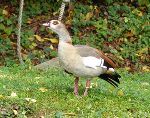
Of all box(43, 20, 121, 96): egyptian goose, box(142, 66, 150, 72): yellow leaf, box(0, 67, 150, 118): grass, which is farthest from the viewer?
box(142, 66, 150, 72): yellow leaf

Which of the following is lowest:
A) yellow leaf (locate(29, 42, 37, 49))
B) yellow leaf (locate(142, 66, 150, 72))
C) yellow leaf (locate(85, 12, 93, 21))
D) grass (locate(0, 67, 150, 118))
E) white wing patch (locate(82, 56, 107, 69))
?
yellow leaf (locate(142, 66, 150, 72))

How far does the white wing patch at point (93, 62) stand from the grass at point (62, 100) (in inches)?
21.7

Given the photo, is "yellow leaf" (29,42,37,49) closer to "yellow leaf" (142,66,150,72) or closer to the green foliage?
the green foliage

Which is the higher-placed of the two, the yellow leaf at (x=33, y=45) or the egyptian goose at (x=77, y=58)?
the egyptian goose at (x=77, y=58)

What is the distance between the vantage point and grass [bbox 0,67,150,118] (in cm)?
744

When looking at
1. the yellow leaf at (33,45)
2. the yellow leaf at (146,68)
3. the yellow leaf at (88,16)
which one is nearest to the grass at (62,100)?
the yellow leaf at (146,68)

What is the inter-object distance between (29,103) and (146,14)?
463 inches

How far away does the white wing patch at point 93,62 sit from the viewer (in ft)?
27.5

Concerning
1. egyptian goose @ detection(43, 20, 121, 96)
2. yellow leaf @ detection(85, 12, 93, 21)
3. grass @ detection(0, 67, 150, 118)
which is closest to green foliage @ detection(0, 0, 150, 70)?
yellow leaf @ detection(85, 12, 93, 21)

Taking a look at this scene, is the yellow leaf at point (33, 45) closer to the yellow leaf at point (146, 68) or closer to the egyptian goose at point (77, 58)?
the yellow leaf at point (146, 68)

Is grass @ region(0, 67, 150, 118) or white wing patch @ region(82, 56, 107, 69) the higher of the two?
white wing patch @ region(82, 56, 107, 69)

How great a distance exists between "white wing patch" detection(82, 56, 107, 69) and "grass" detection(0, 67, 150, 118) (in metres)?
0.55

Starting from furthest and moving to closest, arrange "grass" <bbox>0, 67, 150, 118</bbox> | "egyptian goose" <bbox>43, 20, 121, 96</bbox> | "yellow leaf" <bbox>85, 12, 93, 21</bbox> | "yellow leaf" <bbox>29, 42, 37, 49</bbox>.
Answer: "yellow leaf" <bbox>85, 12, 93, 21</bbox>, "yellow leaf" <bbox>29, 42, 37, 49</bbox>, "egyptian goose" <bbox>43, 20, 121, 96</bbox>, "grass" <bbox>0, 67, 150, 118</bbox>

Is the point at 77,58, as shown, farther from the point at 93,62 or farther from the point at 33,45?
the point at 33,45
